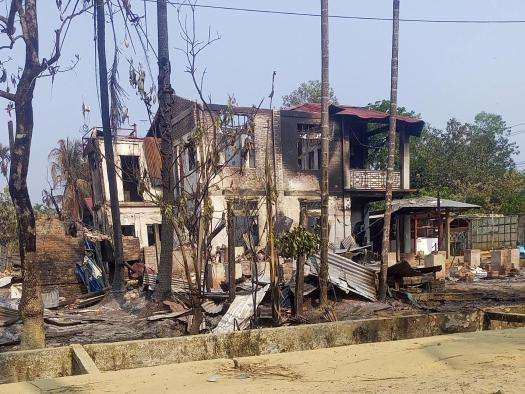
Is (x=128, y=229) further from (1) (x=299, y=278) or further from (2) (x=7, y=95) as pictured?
(2) (x=7, y=95)

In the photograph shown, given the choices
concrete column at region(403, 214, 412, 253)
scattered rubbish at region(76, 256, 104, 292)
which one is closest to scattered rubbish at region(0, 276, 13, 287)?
scattered rubbish at region(76, 256, 104, 292)

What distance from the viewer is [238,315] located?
958 cm

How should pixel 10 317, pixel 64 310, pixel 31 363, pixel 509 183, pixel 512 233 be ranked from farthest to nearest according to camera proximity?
pixel 509 183, pixel 512 233, pixel 64 310, pixel 10 317, pixel 31 363

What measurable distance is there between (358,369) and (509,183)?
3044 centimetres

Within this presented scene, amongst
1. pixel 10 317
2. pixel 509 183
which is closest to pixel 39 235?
pixel 10 317

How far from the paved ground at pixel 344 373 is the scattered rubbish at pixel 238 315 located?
405cm

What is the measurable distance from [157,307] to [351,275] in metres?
4.67

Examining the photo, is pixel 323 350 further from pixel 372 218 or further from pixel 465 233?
pixel 465 233

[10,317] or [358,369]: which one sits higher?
[358,369]

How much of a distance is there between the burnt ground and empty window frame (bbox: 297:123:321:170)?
30.5 feet

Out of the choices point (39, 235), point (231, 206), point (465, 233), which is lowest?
point (465, 233)

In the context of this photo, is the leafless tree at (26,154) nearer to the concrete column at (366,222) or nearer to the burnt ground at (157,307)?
the burnt ground at (157,307)

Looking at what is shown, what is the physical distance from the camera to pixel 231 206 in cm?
818

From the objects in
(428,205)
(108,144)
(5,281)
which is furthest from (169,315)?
(428,205)
